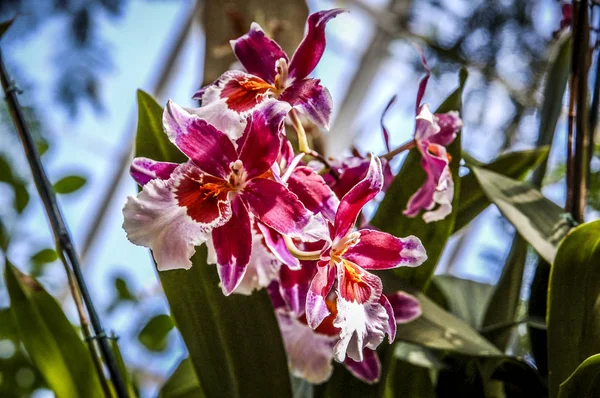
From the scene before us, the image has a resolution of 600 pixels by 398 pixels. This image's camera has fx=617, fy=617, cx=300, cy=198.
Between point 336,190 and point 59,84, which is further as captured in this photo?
point 59,84

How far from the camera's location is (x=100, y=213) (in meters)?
2.88

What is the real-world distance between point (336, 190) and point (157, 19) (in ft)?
7.32

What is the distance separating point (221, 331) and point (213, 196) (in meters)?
0.12

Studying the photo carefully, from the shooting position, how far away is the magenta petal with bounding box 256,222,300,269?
37 cm

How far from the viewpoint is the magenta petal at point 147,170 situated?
372 millimetres

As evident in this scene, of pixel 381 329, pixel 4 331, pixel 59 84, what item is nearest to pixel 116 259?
pixel 59 84

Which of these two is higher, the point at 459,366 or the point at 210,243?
the point at 210,243

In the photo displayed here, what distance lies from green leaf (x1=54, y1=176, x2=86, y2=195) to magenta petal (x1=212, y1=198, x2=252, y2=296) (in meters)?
0.45

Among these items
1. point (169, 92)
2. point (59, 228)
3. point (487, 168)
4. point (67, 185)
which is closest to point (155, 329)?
point (67, 185)

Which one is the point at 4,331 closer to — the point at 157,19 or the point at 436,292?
the point at 436,292

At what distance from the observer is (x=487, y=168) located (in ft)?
1.94

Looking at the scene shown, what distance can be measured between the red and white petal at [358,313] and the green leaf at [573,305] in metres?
0.16

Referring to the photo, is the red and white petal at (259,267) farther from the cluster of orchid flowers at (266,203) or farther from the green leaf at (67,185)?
the green leaf at (67,185)

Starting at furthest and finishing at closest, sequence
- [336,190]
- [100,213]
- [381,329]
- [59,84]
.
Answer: [100,213] → [59,84] → [336,190] → [381,329]
